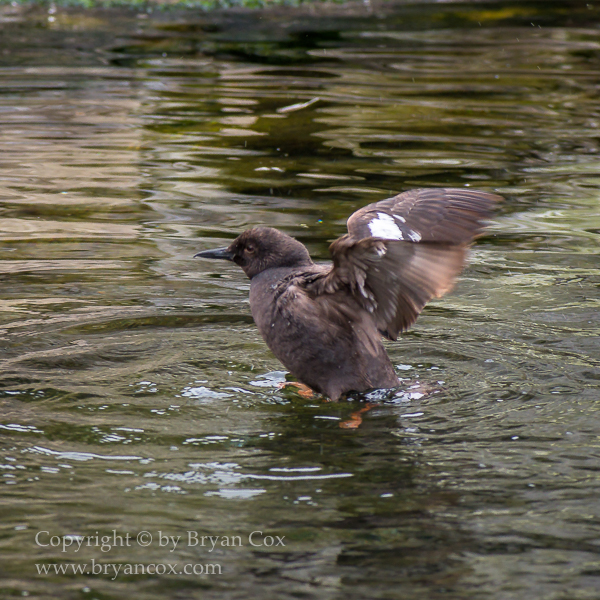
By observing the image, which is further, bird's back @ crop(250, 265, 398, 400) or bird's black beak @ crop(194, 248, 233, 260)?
bird's black beak @ crop(194, 248, 233, 260)

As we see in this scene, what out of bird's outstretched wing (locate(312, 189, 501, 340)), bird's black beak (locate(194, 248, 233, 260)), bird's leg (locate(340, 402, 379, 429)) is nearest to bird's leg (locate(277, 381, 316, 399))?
bird's leg (locate(340, 402, 379, 429))

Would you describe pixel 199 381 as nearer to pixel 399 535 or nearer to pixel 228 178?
pixel 399 535

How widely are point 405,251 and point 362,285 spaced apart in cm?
37

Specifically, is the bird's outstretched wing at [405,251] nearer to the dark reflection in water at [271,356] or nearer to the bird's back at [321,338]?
the bird's back at [321,338]

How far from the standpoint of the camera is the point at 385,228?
16.7 feet

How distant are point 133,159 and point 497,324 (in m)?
5.72

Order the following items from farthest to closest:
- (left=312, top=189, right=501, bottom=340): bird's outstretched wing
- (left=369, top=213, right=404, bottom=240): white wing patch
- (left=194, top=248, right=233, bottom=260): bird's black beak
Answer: (left=194, top=248, right=233, bottom=260): bird's black beak, (left=369, top=213, right=404, bottom=240): white wing patch, (left=312, top=189, right=501, bottom=340): bird's outstretched wing

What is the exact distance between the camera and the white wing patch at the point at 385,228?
494 centimetres

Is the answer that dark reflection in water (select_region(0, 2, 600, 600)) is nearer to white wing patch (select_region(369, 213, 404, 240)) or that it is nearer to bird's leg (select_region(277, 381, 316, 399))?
bird's leg (select_region(277, 381, 316, 399))

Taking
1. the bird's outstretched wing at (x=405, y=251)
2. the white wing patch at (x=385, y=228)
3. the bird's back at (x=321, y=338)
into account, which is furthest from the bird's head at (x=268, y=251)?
the white wing patch at (x=385, y=228)

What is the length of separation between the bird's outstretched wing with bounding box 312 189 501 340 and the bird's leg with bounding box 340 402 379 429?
429mm

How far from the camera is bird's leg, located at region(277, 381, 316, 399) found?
5.64 metres

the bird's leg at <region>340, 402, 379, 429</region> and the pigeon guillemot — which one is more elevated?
the pigeon guillemot

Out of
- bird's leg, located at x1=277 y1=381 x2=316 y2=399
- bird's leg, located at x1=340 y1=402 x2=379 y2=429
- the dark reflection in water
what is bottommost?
bird's leg, located at x1=277 y1=381 x2=316 y2=399
